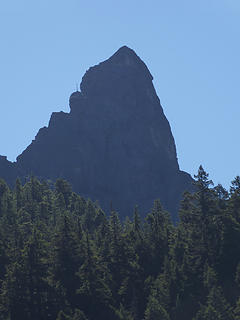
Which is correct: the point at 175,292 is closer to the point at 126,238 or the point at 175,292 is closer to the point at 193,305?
the point at 193,305

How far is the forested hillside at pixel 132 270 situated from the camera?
6488 centimetres

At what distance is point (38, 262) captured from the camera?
66562 millimetres

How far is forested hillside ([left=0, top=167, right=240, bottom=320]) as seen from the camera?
64.9 metres

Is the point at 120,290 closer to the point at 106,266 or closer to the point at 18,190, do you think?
the point at 106,266

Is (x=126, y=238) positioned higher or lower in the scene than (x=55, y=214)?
lower

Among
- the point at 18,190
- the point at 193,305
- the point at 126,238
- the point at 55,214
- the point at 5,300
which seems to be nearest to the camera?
the point at 5,300

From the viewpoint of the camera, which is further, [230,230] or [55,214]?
[55,214]

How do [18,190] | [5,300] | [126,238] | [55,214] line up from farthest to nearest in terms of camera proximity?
[18,190] < [55,214] < [126,238] < [5,300]

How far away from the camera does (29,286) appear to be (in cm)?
6538

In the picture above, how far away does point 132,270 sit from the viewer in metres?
75.1

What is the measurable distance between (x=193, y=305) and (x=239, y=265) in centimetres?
600

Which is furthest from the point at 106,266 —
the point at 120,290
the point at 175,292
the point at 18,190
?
the point at 18,190

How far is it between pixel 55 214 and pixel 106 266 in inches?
1481

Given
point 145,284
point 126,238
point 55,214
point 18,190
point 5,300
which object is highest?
point 18,190
